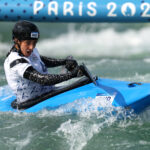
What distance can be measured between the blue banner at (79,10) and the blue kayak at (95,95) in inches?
94.0

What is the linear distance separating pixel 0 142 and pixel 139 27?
7.23 metres

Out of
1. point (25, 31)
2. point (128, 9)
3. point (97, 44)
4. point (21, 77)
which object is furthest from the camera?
point (97, 44)

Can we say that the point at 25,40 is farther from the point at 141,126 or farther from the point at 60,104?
the point at 141,126

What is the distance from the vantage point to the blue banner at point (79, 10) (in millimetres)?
5836

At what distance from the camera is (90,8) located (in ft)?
19.2

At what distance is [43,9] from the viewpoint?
19.5 feet

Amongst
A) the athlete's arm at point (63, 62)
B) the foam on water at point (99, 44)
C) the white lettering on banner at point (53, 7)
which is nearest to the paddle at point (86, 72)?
the athlete's arm at point (63, 62)

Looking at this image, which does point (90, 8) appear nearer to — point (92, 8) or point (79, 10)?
point (92, 8)

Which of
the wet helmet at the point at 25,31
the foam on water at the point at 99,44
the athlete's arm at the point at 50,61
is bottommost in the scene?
the foam on water at the point at 99,44

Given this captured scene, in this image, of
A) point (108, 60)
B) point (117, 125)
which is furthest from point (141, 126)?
point (108, 60)

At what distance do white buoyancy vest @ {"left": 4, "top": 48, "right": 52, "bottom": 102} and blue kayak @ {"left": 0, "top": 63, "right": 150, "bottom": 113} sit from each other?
87mm

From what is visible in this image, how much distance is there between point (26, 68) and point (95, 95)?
0.77 meters

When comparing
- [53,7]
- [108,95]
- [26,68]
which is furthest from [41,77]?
[53,7]

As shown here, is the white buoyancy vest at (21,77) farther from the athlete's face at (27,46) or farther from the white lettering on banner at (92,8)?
the white lettering on banner at (92,8)
